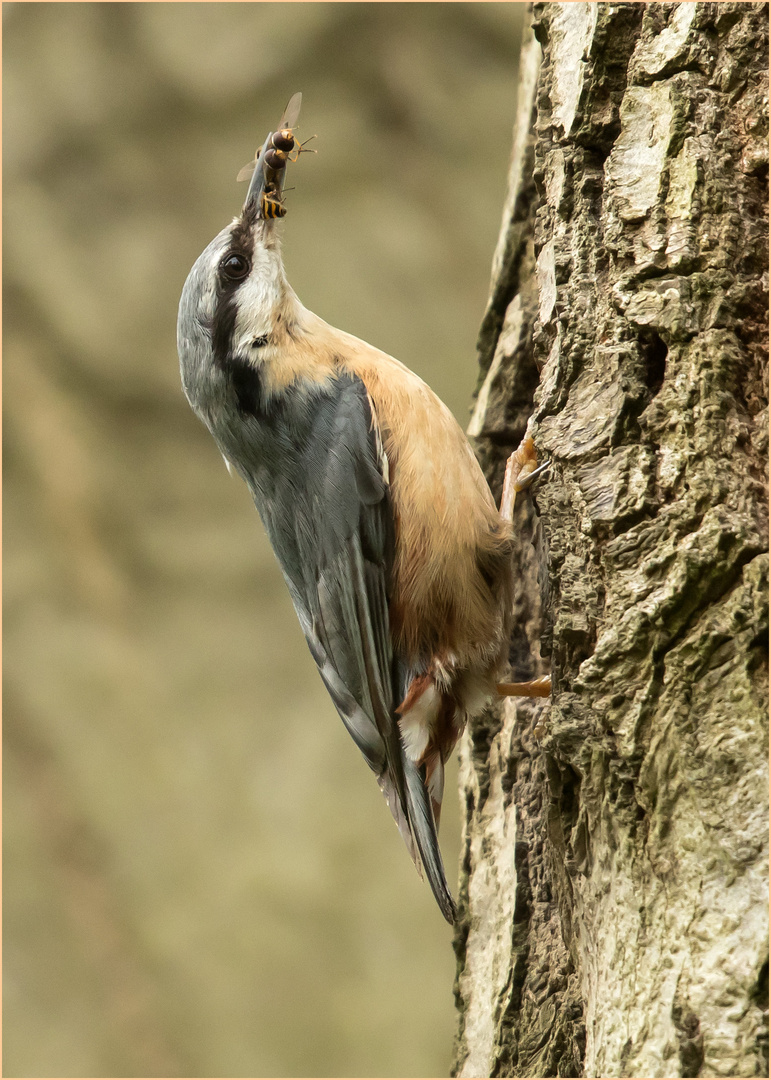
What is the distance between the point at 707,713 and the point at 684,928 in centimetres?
27

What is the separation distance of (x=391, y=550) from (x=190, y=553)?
278 cm

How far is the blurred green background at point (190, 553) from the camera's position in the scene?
440cm

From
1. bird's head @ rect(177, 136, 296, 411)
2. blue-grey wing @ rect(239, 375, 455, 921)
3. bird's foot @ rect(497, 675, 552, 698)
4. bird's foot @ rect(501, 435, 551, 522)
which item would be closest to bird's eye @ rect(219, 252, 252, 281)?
bird's head @ rect(177, 136, 296, 411)

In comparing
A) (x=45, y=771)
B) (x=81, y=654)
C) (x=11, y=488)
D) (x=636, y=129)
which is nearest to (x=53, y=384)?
(x=11, y=488)

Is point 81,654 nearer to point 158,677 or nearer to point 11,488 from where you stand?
point 158,677

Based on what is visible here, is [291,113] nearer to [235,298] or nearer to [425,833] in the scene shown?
[235,298]

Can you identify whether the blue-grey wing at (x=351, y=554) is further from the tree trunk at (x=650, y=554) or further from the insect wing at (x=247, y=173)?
the insect wing at (x=247, y=173)

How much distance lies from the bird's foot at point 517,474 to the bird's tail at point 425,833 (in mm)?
607

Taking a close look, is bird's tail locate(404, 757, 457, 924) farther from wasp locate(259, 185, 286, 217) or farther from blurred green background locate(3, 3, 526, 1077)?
blurred green background locate(3, 3, 526, 1077)

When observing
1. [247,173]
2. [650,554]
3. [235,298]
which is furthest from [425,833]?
[247,173]

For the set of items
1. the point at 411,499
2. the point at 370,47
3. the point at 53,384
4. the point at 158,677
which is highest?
the point at 370,47

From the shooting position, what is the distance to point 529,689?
1.95m

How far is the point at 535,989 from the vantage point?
65.4 inches

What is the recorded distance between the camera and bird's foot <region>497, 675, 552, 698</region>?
194 centimetres
